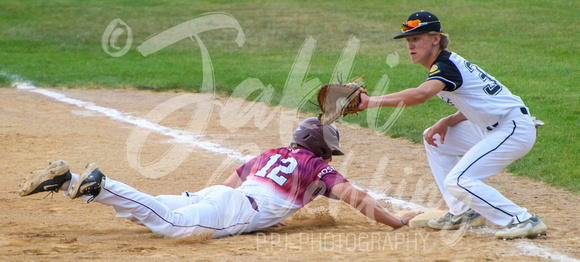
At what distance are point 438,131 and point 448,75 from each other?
0.77m

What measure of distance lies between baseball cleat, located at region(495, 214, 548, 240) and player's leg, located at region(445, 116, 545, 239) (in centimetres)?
4

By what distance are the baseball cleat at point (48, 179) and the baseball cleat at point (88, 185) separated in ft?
0.39

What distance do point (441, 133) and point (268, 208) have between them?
156 centimetres

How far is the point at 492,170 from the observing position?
452cm

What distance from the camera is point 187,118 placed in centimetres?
1016

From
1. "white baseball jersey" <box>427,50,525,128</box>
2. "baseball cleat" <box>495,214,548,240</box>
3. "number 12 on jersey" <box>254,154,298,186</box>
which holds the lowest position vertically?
"baseball cleat" <box>495,214,548,240</box>

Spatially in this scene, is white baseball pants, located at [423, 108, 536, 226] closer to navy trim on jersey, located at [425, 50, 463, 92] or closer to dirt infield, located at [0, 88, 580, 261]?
dirt infield, located at [0, 88, 580, 261]

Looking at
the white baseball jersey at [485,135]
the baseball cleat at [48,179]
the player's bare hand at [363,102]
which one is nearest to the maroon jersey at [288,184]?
the player's bare hand at [363,102]

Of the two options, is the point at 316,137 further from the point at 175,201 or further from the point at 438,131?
the point at 175,201

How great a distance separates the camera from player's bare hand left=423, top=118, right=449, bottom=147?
197 inches

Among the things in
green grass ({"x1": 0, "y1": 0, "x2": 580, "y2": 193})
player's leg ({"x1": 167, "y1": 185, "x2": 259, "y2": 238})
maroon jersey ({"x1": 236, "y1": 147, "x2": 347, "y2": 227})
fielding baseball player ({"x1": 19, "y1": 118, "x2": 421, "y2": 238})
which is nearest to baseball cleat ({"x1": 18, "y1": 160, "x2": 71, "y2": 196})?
fielding baseball player ({"x1": 19, "y1": 118, "x2": 421, "y2": 238})

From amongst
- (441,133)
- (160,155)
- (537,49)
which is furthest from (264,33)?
(441,133)

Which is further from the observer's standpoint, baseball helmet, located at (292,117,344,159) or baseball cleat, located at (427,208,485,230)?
baseball helmet, located at (292,117,344,159)

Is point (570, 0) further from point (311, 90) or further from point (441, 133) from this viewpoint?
point (441, 133)
